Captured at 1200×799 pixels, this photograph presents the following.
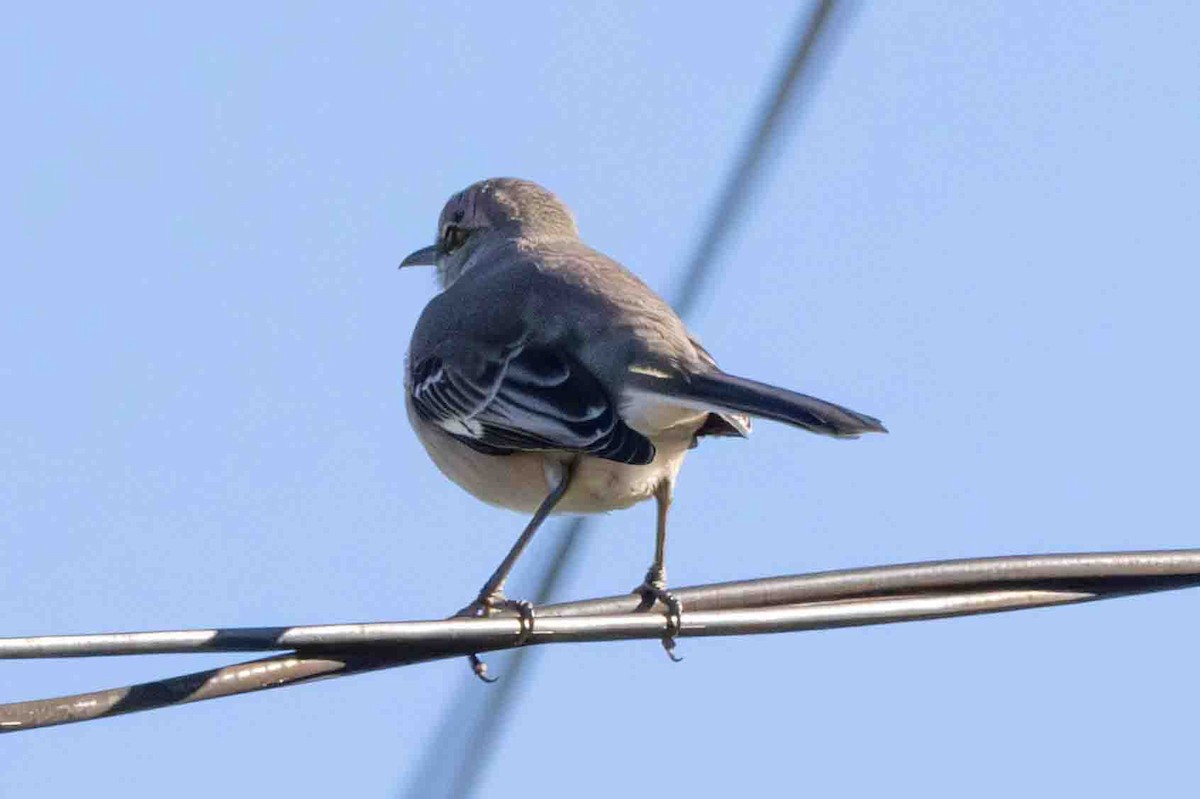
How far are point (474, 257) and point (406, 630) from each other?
5.12 meters

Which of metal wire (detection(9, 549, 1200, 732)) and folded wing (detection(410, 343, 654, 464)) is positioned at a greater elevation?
metal wire (detection(9, 549, 1200, 732))

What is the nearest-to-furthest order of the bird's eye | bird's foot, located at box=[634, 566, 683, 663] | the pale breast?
bird's foot, located at box=[634, 566, 683, 663] → the pale breast → the bird's eye

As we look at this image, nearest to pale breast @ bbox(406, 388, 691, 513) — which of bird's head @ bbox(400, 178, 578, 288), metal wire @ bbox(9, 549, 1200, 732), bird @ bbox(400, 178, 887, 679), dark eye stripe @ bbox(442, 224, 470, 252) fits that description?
bird @ bbox(400, 178, 887, 679)

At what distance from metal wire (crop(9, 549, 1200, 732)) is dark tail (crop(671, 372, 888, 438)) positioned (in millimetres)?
567

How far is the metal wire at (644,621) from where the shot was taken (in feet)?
10.8

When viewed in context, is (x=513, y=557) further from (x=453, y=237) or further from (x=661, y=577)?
(x=453, y=237)

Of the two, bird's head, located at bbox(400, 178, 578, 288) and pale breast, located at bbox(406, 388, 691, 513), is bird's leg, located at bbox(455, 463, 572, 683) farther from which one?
bird's head, located at bbox(400, 178, 578, 288)

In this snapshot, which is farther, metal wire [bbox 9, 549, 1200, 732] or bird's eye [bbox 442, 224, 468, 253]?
bird's eye [bbox 442, 224, 468, 253]

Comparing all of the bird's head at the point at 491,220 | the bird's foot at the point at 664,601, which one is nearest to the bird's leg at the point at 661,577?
the bird's foot at the point at 664,601

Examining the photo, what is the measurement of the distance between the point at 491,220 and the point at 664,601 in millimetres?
3932

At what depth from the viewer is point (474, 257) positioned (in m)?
8.70

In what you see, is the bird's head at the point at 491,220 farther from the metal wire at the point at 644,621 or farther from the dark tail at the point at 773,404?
the metal wire at the point at 644,621

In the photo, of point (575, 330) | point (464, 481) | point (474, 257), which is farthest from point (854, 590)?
point (474, 257)

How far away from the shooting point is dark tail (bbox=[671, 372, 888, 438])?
16.2ft
